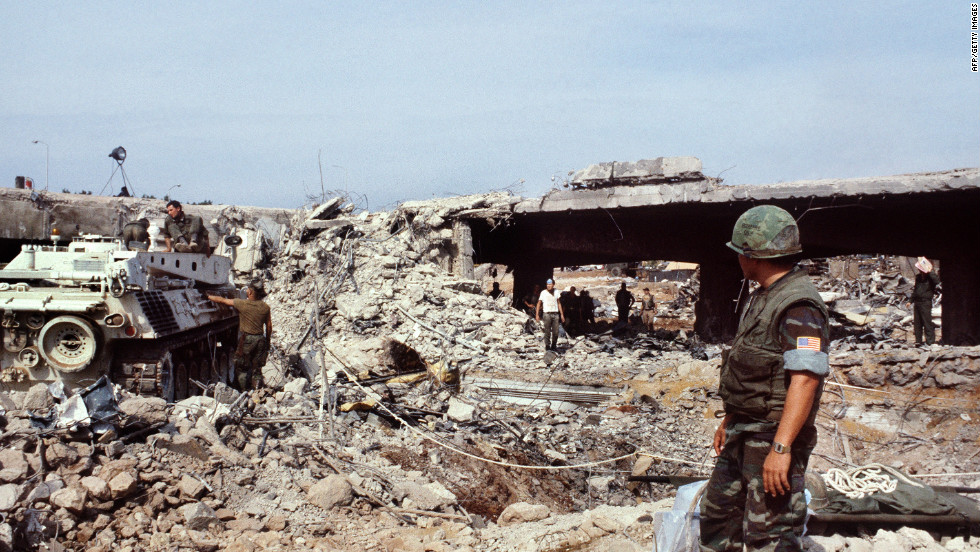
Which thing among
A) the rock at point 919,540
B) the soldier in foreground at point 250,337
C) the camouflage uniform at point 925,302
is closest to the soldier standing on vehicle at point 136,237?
the soldier in foreground at point 250,337

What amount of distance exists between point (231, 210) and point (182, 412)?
38.5ft

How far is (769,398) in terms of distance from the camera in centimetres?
326

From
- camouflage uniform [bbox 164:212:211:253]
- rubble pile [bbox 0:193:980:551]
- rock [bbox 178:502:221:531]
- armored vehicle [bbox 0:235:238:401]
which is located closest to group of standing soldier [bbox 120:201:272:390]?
camouflage uniform [bbox 164:212:211:253]

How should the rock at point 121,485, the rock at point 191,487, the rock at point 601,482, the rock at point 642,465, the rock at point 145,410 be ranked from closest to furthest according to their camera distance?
1. the rock at point 121,485
2. the rock at point 191,487
3. the rock at point 145,410
4. the rock at point 601,482
5. the rock at point 642,465

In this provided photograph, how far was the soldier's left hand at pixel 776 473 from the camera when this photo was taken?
3.12m

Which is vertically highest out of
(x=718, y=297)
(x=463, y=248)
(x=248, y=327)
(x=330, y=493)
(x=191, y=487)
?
(x=463, y=248)

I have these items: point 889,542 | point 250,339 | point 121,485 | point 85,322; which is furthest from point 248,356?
point 889,542

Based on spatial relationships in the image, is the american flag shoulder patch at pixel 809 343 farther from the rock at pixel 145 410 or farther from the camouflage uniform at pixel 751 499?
the rock at pixel 145 410

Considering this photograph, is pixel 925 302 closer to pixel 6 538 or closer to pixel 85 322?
pixel 85 322

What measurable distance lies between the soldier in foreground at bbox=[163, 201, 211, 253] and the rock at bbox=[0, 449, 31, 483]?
514 cm

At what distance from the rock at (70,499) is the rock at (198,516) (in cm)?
64

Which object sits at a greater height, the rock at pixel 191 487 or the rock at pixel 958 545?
the rock at pixel 958 545

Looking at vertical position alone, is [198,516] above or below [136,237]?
below

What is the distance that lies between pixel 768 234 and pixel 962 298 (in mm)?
11431
